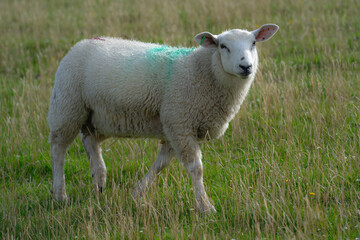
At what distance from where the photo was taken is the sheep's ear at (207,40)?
4848 mm

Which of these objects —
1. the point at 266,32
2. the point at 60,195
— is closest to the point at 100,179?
the point at 60,195

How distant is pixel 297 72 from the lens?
7.89 m

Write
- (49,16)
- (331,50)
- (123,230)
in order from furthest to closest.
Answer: (49,16) < (331,50) < (123,230)

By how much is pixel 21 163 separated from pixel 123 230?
2495mm

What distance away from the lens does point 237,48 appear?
4625 mm

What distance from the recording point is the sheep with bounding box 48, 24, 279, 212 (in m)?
4.78

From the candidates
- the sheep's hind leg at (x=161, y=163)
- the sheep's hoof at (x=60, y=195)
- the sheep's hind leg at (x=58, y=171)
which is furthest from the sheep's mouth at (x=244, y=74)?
the sheep's hoof at (x=60, y=195)

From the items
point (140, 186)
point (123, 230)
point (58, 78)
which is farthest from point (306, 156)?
point (58, 78)

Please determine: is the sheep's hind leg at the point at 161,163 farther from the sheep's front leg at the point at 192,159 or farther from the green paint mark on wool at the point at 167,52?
the green paint mark on wool at the point at 167,52

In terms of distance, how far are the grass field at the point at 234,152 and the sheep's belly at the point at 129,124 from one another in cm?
47

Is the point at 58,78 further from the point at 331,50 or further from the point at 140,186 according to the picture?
the point at 331,50

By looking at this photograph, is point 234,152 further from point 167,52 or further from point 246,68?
point 246,68

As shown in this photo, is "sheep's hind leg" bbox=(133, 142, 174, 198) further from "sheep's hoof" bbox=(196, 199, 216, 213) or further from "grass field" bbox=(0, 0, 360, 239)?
"sheep's hoof" bbox=(196, 199, 216, 213)

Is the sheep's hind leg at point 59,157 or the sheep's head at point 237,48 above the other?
the sheep's head at point 237,48
